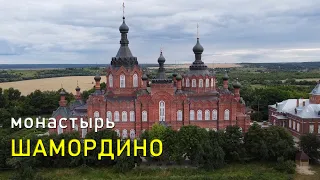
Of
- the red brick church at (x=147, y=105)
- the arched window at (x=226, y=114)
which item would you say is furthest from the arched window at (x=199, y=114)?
the arched window at (x=226, y=114)

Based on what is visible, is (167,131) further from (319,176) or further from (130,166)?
(319,176)

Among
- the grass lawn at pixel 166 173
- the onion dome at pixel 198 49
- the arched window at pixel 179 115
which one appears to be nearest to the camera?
the grass lawn at pixel 166 173

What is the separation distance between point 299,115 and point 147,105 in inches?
714

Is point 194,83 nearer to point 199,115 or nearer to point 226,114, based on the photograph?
point 199,115

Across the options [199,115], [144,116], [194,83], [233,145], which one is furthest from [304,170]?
[144,116]

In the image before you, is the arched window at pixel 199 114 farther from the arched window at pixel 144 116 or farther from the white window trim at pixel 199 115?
the arched window at pixel 144 116

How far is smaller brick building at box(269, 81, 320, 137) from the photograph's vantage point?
39844 millimetres

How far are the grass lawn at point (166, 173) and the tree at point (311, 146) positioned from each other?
4185 millimetres

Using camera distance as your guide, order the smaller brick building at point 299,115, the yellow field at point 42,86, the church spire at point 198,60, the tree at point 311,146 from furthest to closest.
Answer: the yellow field at point 42,86 < the church spire at point 198,60 < the smaller brick building at point 299,115 < the tree at point 311,146

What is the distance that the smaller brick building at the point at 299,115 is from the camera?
3984 centimetres

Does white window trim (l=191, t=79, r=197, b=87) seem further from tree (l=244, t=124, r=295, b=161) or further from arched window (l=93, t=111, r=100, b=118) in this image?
arched window (l=93, t=111, r=100, b=118)

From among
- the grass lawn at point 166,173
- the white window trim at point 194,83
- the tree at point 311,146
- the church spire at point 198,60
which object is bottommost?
the grass lawn at point 166,173

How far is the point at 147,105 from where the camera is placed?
126ft

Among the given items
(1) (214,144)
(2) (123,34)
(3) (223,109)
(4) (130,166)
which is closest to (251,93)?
(3) (223,109)
